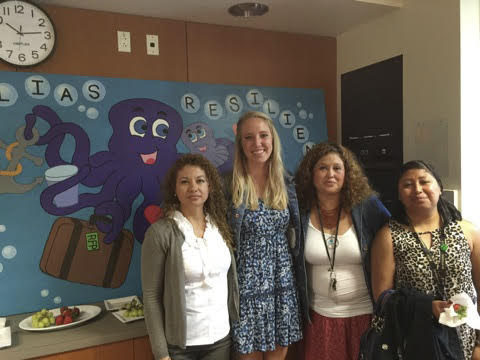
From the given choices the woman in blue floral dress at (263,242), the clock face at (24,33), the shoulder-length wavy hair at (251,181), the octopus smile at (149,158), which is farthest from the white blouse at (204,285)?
the clock face at (24,33)

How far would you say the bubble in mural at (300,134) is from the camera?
2834mm

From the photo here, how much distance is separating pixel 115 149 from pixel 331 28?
1.57 m

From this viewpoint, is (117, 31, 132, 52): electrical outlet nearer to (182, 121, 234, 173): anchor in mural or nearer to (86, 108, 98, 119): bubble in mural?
(86, 108, 98, 119): bubble in mural

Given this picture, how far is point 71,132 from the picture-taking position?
2242 mm

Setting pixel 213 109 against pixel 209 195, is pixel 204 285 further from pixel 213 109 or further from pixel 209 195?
pixel 213 109

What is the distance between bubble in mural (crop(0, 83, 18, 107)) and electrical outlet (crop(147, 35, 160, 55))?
0.73 meters

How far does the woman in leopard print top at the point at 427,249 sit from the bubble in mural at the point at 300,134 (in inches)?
41.3

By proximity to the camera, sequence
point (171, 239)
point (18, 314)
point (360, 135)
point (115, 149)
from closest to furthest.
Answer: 1. point (171, 239)
2. point (18, 314)
3. point (115, 149)
4. point (360, 135)

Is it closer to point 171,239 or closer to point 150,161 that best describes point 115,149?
point 150,161

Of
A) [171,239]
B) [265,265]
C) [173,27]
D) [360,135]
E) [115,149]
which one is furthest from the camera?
[360,135]

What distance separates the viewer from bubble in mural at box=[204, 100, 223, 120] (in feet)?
8.41

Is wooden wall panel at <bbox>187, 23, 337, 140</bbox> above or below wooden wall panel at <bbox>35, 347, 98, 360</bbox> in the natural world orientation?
above

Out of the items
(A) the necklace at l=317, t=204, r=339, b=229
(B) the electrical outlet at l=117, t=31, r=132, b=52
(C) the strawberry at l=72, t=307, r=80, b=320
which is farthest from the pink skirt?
(B) the electrical outlet at l=117, t=31, r=132, b=52

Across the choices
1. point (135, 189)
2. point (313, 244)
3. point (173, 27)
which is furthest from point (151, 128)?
point (313, 244)
